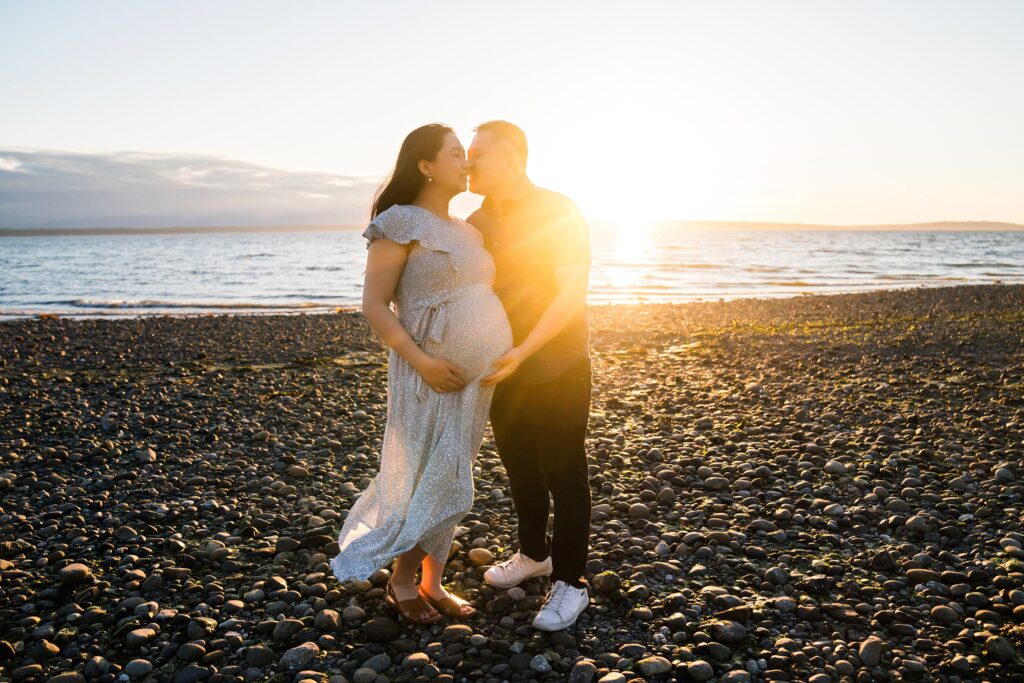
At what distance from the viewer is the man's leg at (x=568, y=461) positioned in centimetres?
388

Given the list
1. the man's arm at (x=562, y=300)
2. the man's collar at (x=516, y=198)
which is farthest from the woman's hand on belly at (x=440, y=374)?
the man's collar at (x=516, y=198)

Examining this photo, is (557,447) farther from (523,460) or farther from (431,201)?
(431,201)

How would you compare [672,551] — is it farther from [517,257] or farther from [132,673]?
[132,673]

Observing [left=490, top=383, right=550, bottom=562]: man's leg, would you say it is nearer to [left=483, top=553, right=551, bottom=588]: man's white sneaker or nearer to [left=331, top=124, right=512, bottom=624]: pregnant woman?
[left=483, top=553, right=551, bottom=588]: man's white sneaker

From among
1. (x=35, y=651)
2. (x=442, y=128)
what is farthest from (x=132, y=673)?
(x=442, y=128)

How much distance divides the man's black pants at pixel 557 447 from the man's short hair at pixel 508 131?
1.27 m

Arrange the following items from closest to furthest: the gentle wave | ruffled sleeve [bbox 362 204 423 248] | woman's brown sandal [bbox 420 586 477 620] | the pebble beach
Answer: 1. ruffled sleeve [bbox 362 204 423 248]
2. the pebble beach
3. woman's brown sandal [bbox 420 586 477 620]
4. the gentle wave

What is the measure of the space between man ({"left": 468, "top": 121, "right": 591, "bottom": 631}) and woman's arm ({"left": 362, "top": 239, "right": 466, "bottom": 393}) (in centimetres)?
28

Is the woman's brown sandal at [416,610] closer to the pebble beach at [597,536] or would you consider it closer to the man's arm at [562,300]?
the pebble beach at [597,536]

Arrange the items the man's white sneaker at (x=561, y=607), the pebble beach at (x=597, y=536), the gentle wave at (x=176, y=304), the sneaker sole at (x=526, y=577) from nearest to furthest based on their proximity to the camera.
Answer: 1. the pebble beach at (x=597, y=536)
2. the man's white sneaker at (x=561, y=607)
3. the sneaker sole at (x=526, y=577)
4. the gentle wave at (x=176, y=304)

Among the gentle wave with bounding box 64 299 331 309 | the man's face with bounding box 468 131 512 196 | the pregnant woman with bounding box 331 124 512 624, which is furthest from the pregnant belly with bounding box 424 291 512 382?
the gentle wave with bounding box 64 299 331 309

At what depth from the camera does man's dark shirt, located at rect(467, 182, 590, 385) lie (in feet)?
12.1

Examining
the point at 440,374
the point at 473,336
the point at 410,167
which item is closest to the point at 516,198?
the point at 410,167

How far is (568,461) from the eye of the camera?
394 centimetres
